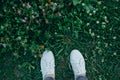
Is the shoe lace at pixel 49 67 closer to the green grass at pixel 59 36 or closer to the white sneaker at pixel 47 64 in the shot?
the white sneaker at pixel 47 64

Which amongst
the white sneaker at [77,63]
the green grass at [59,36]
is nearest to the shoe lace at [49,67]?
the green grass at [59,36]

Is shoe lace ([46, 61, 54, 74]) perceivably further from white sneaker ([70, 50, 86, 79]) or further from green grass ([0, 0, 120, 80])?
white sneaker ([70, 50, 86, 79])

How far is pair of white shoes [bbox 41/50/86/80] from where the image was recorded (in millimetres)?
4332

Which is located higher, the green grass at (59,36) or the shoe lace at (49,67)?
the green grass at (59,36)

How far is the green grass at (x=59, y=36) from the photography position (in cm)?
416

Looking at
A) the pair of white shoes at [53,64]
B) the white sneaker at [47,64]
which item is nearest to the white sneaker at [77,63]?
the pair of white shoes at [53,64]

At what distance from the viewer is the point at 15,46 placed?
165 inches

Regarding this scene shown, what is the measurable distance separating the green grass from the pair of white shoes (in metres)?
0.08

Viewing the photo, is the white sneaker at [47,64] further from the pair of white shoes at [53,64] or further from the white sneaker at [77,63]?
the white sneaker at [77,63]

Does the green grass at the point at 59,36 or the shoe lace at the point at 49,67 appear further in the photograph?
the shoe lace at the point at 49,67

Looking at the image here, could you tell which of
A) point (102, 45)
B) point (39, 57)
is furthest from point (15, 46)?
point (102, 45)

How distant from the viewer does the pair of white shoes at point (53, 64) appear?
433 centimetres

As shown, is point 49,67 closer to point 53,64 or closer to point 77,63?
point 53,64

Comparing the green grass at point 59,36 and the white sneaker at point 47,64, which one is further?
the white sneaker at point 47,64
